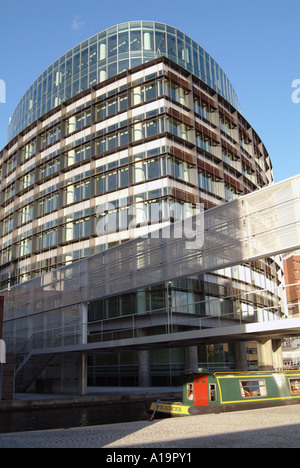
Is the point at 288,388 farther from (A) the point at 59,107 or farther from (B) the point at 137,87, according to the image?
(A) the point at 59,107

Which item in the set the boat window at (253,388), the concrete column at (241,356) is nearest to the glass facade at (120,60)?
the concrete column at (241,356)

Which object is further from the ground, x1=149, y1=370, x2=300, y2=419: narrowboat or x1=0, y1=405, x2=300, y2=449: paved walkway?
x1=149, y1=370, x2=300, y2=419: narrowboat

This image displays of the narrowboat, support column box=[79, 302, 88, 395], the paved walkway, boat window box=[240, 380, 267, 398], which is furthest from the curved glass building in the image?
the paved walkway

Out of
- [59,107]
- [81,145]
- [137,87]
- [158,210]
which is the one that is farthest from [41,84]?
[158,210]

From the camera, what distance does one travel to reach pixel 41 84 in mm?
67688

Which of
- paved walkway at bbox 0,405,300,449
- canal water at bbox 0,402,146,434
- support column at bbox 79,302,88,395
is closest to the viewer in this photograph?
paved walkway at bbox 0,405,300,449

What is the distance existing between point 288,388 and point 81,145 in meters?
41.5

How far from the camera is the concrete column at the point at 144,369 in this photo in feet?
134

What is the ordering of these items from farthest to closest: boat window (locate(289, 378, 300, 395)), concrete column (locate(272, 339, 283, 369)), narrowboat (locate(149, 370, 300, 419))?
concrete column (locate(272, 339, 283, 369)), boat window (locate(289, 378, 300, 395)), narrowboat (locate(149, 370, 300, 419))

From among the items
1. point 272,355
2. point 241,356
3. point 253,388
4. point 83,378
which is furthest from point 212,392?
point 241,356

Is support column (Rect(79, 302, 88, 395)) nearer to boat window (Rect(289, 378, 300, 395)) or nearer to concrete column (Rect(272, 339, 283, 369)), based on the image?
concrete column (Rect(272, 339, 283, 369))

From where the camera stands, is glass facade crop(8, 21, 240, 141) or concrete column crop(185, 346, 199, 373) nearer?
concrete column crop(185, 346, 199, 373)

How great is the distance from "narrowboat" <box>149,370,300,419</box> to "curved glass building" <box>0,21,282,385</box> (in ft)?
56.0

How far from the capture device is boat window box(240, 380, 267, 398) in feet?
67.7
